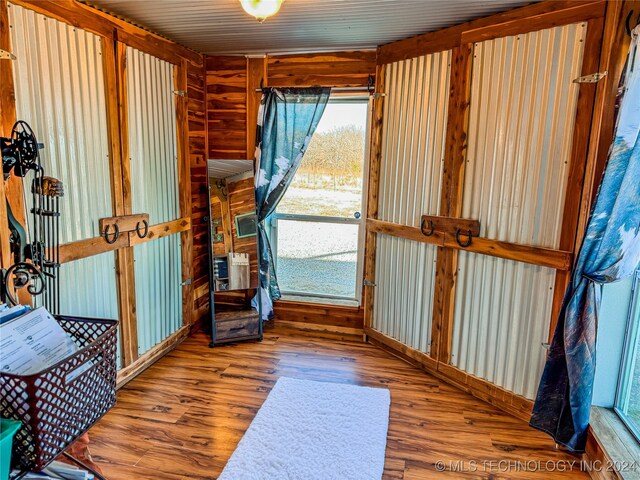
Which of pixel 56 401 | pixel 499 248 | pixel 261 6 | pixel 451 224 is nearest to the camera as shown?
pixel 56 401

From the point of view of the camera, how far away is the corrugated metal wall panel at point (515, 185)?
2.24 meters

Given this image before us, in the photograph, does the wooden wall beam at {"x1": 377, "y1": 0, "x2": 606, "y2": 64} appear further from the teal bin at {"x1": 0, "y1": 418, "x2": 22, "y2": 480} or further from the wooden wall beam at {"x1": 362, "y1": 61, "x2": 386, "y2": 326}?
the teal bin at {"x1": 0, "y1": 418, "x2": 22, "y2": 480}

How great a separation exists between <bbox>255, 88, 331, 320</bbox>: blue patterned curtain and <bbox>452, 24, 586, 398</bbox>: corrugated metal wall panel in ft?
4.29

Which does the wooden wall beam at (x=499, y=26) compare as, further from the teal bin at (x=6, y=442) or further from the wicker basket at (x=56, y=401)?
the teal bin at (x=6, y=442)

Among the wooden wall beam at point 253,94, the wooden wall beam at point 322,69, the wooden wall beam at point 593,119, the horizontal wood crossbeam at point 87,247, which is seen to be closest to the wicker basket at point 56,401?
the horizontal wood crossbeam at point 87,247

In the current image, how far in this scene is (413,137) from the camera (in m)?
3.02

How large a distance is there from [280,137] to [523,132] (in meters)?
1.84

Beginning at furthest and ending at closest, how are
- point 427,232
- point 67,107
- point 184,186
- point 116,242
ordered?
point 184,186 < point 427,232 < point 116,242 < point 67,107

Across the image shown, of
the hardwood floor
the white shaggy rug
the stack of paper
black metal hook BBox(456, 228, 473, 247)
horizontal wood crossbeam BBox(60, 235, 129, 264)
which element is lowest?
the hardwood floor

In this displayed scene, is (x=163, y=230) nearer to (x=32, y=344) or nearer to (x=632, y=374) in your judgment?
(x=32, y=344)

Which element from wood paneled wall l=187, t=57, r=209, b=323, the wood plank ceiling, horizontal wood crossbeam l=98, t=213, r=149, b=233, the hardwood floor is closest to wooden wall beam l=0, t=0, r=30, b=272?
horizontal wood crossbeam l=98, t=213, r=149, b=233

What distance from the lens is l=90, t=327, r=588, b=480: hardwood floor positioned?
83.0 inches

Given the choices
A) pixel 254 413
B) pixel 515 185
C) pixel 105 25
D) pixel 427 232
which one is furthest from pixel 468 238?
pixel 105 25

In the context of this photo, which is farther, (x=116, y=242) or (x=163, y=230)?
(x=163, y=230)
